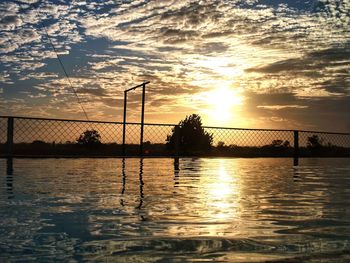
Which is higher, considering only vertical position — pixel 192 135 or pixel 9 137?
pixel 192 135

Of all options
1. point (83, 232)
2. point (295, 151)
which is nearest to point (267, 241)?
point (83, 232)

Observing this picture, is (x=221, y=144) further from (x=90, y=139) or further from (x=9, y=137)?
(x=9, y=137)

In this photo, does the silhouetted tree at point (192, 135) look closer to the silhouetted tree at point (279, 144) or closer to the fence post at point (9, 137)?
the silhouetted tree at point (279, 144)

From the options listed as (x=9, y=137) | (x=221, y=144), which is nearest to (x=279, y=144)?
(x=221, y=144)

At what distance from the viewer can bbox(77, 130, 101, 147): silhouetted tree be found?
13758 millimetres

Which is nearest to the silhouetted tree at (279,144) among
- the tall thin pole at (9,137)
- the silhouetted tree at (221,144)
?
the silhouetted tree at (221,144)

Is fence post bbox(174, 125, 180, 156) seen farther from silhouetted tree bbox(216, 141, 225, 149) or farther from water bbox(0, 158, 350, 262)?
water bbox(0, 158, 350, 262)

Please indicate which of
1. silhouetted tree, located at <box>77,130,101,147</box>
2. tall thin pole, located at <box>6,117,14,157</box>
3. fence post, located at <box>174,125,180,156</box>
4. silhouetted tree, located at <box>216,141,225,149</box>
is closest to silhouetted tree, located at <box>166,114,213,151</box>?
silhouetted tree, located at <box>216,141,225,149</box>

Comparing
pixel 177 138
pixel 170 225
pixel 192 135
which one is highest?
pixel 192 135

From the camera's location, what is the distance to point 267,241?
185cm

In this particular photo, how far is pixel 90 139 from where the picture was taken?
13.9 m

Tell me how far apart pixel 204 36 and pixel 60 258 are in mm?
13482

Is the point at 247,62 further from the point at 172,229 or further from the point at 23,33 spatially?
the point at 172,229

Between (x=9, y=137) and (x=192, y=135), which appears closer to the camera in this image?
(x=9, y=137)
